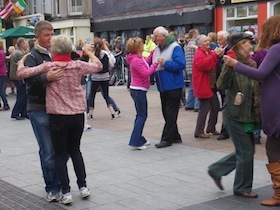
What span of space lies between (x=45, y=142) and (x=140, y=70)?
2.96 meters

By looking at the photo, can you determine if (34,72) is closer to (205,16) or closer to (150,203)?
(150,203)

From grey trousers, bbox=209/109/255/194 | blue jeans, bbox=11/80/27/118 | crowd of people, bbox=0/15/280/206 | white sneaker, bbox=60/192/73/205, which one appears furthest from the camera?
blue jeans, bbox=11/80/27/118

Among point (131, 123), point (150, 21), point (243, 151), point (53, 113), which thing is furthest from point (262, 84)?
point (150, 21)

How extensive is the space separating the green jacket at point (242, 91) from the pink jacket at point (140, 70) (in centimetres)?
272

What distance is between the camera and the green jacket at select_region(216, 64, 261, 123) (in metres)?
5.48

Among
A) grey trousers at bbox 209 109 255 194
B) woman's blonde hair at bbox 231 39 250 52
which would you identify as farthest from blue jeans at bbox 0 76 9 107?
woman's blonde hair at bbox 231 39 250 52

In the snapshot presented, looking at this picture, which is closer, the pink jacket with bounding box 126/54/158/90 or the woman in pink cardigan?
the woman in pink cardigan

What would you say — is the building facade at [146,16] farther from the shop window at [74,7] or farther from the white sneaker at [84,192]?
the white sneaker at [84,192]

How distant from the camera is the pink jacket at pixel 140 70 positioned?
26.9 feet

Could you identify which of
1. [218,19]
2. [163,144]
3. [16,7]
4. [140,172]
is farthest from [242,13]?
[140,172]

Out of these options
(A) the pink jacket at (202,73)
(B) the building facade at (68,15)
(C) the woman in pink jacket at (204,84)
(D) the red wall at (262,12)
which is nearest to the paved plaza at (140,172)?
(C) the woman in pink jacket at (204,84)

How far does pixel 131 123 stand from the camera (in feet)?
36.4

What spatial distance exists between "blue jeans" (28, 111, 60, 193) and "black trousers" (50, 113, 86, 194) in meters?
0.16

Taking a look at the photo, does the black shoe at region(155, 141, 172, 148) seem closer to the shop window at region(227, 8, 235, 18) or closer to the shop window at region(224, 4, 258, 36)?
the shop window at region(224, 4, 258, 36)
